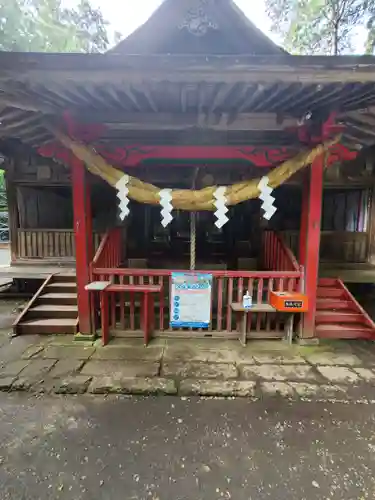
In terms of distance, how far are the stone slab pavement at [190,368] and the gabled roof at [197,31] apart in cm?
516

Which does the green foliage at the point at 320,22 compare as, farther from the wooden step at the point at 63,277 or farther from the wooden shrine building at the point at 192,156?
the wooden step at the point at 63,277

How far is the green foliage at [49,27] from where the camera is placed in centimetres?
1333

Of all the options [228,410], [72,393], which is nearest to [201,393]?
[228,410]

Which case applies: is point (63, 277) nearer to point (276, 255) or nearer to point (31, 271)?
point (31, 271)

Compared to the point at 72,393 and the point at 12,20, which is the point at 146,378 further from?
the point at 12,20

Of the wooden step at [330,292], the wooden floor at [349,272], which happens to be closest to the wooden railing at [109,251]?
the wooden step at [330,292]

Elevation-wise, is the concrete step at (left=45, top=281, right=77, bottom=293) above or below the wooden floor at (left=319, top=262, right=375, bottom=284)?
below

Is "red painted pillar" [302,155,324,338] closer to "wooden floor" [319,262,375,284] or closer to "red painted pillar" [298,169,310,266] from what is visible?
"red painted pillar" [298,169,310,266]

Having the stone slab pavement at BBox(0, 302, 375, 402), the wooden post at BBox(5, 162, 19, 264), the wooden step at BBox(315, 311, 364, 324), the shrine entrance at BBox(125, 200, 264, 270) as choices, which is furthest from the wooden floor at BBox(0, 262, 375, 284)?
the stone slab pavement at BBox(0, 302, 375, 402)

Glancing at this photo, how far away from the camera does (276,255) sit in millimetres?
5184

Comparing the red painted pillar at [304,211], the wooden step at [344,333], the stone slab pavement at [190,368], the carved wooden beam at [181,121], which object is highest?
the carved wooden beam at [181,121]

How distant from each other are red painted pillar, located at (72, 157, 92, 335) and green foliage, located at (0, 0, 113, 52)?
1381 cm

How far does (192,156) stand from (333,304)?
3118 millimetres

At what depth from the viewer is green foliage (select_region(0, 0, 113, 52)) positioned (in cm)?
1333
